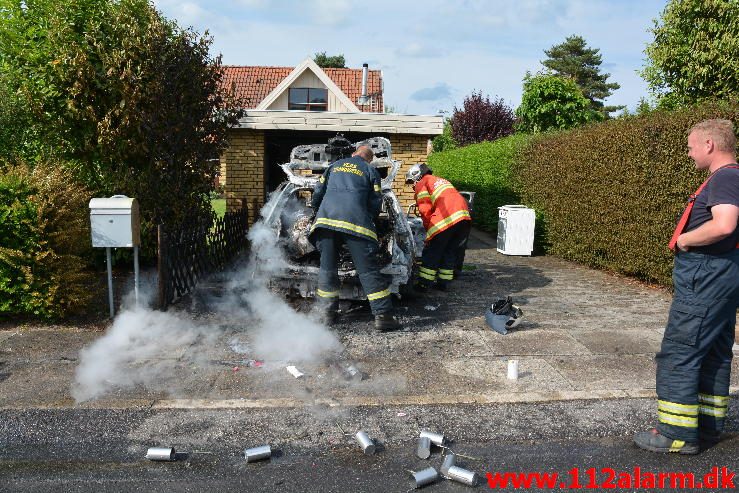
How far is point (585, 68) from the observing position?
175ft

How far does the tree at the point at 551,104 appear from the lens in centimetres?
2041

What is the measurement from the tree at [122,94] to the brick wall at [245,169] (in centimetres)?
284

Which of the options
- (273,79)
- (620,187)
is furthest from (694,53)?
(273,79)

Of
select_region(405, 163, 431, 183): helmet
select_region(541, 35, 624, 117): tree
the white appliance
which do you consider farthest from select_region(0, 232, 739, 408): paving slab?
select_region(541, 35, 624, 117): tree

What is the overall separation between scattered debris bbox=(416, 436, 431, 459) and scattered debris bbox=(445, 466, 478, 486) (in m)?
0.23

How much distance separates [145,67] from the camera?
720 centimetres

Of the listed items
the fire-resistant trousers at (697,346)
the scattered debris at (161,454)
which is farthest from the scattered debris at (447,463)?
the scattered debris at (161,454)

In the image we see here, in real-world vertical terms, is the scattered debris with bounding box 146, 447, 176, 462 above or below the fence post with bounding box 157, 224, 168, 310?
below

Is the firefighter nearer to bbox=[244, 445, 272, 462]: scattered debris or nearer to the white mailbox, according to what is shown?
the white mailbox

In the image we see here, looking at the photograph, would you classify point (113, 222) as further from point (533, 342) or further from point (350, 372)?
point (533, 342)

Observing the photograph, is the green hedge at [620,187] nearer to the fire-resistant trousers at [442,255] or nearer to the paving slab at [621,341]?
the paving slab at [621,341]

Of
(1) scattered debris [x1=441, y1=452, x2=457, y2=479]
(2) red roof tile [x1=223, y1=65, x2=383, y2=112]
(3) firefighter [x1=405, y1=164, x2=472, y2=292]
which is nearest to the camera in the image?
(1) scattered debris [x1=441, y1=452, x2=457, y2=479]

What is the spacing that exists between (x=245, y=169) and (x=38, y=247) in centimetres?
585

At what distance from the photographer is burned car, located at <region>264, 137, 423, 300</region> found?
6.47 m
